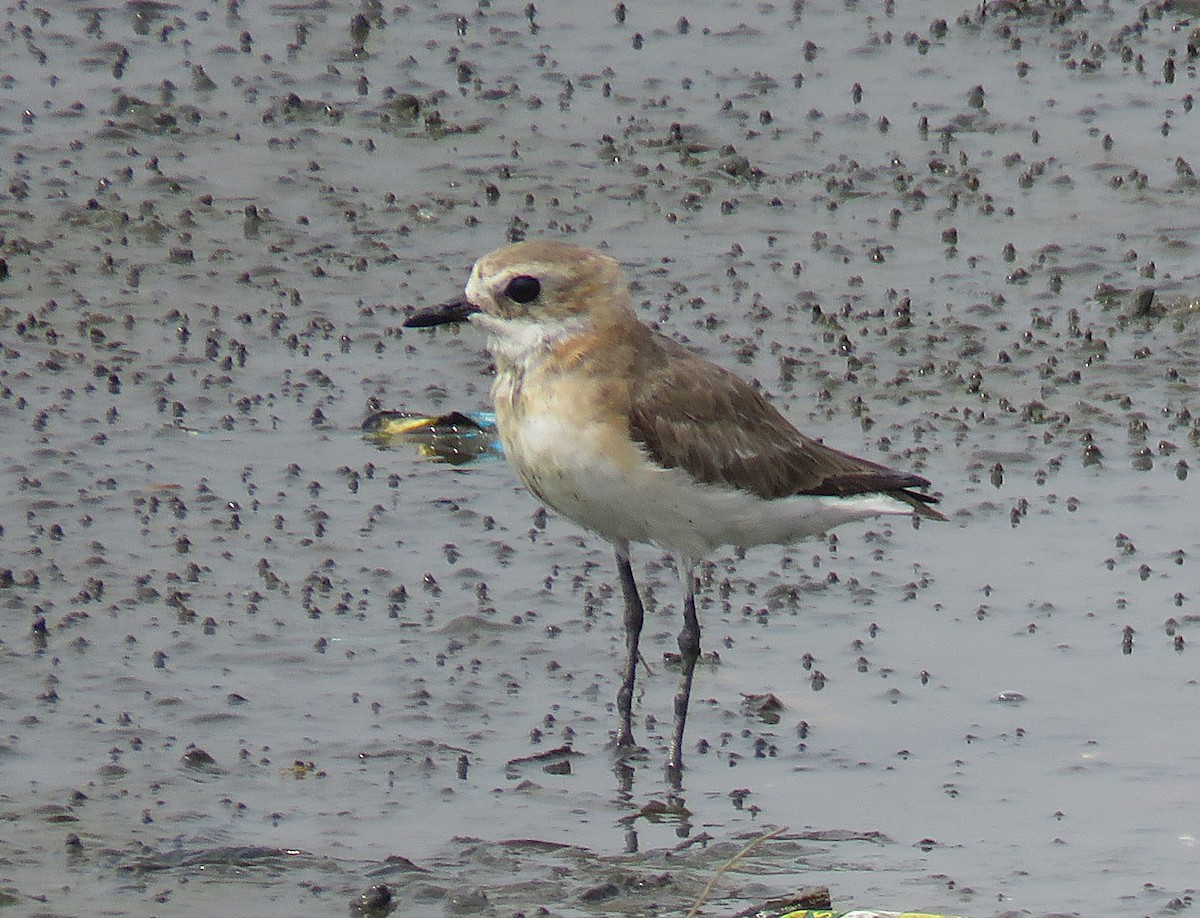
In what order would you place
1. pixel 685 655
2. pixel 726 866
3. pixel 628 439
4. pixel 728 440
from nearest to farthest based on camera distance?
pixel 726 866
pixel 628 439
pixel 685 655
pixel 728 440

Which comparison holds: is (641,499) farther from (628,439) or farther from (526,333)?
(526,333)

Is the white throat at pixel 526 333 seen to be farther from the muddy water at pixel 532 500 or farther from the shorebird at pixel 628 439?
the muddy water at pixel 532 500

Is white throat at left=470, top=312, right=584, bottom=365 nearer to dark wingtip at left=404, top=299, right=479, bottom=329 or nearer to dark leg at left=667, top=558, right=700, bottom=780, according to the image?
dark wingtip at left=404, top=299, right=479, bottom=329

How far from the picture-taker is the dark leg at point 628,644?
7.80m

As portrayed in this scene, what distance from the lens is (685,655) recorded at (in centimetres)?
796

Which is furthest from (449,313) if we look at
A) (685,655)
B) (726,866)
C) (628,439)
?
(726,866)

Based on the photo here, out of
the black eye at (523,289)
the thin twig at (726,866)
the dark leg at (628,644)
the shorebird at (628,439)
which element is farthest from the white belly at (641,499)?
the thin twig at (726,866)

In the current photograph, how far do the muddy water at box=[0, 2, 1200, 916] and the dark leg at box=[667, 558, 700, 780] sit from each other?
0.08m

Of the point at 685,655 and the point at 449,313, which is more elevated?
the point at 449,313

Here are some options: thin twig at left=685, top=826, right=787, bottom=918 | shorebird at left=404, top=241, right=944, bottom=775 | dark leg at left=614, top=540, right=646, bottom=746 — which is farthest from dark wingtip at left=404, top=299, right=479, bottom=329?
thin twig at left=685, top=826, right=787, bottom=918

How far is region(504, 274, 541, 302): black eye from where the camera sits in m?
7.82

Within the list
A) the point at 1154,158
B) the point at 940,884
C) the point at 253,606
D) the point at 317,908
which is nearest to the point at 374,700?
the point at 253,606

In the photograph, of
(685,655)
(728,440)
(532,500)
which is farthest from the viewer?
(532,500)

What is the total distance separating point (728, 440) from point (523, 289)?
905 millimetres
